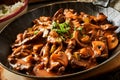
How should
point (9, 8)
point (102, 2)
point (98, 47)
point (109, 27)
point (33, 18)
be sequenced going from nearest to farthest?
point (98, 47)
point (109, 27)
point (102, 2)
point (33, 18)
point (9, 8)

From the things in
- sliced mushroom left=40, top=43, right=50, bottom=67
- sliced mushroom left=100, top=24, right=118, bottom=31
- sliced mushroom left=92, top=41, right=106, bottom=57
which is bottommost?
sliced mushroom left=40, top=43, right=50, bottom=67

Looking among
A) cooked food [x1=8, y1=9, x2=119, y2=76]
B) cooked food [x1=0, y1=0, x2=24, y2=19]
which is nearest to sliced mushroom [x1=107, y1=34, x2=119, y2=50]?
cooked food [x1=8, y1=9, x2=119, y2=76]

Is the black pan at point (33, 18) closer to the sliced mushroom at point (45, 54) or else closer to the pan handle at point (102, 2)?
the pan handle at point (102, 2)

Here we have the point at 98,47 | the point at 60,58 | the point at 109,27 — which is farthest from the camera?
the point at 109,27

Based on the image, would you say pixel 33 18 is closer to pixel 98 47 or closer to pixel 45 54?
pixel 45 54

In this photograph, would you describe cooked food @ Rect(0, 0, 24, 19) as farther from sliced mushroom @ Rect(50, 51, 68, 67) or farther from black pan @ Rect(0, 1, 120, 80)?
sliced mushroom @ Rect(50, 51, 68, 67)

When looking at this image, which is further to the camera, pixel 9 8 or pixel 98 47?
pixel 9 8

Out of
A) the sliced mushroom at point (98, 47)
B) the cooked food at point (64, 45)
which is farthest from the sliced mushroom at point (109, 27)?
the sliced mushroom at point (98, 47)

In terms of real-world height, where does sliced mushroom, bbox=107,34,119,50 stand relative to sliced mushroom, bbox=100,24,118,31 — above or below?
below

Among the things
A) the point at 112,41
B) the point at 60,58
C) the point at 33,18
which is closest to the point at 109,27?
the point at 112,41
